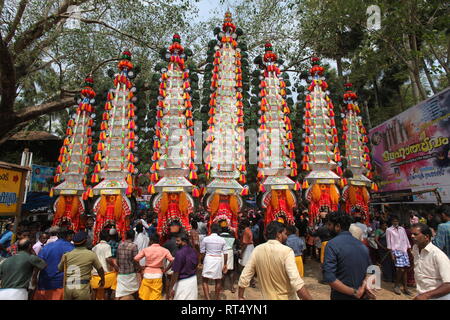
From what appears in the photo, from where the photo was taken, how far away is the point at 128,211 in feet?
24.1

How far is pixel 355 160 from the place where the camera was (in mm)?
9180

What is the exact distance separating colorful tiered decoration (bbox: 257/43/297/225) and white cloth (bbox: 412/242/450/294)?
3.94 metres

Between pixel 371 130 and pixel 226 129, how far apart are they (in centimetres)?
961

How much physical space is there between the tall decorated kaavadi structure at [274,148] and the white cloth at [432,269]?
3937mm

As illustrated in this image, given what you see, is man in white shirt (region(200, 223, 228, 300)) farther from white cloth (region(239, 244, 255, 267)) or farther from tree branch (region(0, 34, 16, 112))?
tree branch (region(0, 34, 16, 112))

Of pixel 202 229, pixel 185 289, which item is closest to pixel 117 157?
pixel 202 229

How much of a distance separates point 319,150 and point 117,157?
213 inches

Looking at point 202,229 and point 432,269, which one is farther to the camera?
point 202,229

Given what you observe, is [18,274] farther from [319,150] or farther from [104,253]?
[319,150]

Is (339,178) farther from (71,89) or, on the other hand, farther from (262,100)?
(71,89)

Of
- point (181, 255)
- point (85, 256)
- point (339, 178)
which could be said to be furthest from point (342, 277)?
point (339, 178)

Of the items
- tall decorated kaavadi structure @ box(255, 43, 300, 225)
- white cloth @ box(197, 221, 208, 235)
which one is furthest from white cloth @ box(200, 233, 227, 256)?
white cloth @ box(197, 221, 208, 235)

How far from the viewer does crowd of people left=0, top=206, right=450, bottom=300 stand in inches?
113
